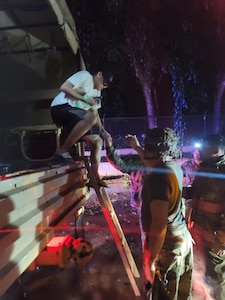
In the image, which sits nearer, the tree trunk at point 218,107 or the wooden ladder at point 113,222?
the wooden ladder at point 113,222

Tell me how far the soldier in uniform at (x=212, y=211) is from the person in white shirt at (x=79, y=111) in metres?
1.25

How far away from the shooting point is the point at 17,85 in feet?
16.1

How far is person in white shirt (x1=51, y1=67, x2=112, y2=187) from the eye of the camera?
3452mm

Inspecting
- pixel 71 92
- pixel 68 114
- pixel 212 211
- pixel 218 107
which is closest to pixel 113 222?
pixel 212 211

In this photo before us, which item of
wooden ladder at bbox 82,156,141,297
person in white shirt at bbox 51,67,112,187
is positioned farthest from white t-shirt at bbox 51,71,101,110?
wooden ladder at bbox 82,156,141,297

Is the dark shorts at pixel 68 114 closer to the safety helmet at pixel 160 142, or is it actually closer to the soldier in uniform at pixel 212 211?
the safety helmet at pixel 160 142

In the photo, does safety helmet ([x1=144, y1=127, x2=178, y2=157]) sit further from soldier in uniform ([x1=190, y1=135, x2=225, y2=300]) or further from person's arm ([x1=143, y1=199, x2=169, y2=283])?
soldier in uniform ([x1=190, y1=135, x2=225, y2=300])

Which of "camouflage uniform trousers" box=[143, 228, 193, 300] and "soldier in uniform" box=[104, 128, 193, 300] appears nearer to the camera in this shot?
"soldier in uniform" box=[104, 128, 193, 300]

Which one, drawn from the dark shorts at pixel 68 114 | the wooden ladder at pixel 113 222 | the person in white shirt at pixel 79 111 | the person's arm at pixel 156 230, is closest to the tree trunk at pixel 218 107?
the person in white shirt at pixel 79 111

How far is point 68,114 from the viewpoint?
3551mm

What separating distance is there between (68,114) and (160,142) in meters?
1.27

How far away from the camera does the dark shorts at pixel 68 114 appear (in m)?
3.53

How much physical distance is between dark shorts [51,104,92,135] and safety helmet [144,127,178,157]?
3.23 feet

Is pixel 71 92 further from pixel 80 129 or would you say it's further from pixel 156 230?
pixel 156 230
